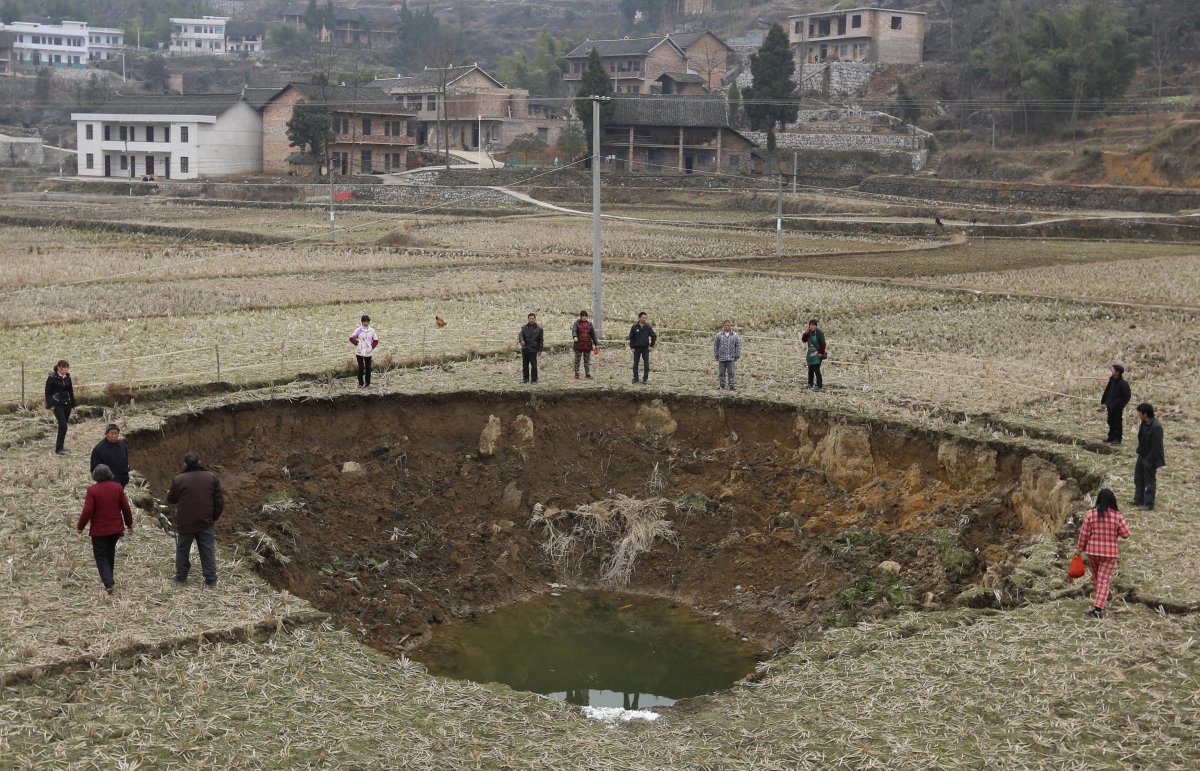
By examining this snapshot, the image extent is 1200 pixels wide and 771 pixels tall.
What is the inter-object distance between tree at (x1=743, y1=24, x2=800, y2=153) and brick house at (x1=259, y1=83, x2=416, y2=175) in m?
24.3

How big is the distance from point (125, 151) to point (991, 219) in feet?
192

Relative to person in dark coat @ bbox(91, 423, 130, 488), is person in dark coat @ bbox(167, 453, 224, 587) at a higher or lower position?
lower

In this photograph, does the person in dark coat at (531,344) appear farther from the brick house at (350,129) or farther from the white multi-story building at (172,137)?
the white multi-story building at (172,137)

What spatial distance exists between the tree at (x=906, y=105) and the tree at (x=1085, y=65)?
31.5ft

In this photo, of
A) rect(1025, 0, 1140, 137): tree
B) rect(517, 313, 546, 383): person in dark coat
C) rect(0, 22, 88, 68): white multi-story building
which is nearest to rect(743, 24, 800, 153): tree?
rect(1025, 0, 1140, 137): tree

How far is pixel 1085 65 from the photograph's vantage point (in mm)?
76062

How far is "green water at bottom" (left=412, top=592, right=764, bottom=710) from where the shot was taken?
16297 mm

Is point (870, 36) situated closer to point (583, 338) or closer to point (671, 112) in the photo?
point (671, 112)

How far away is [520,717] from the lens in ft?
40.3

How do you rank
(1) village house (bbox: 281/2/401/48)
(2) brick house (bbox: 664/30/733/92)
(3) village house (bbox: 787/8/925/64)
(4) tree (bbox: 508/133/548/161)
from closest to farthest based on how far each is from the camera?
(4) tree (bbox: 508/133/548/161)
(3) village house (bbox: 787/8/925/64)
(2) brick house (bbox: 664/30/733/92)
(1) village house (bbox: 281/2/401/48)

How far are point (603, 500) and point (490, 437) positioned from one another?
8.46 feet

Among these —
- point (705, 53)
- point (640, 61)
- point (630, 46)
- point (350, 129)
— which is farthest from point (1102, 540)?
point (705, 53)

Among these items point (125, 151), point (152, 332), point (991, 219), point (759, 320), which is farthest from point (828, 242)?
point (125, 151)

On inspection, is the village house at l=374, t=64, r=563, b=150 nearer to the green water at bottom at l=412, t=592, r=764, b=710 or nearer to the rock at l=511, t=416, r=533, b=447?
the rock at l=511, t=416, r=533, b=447
